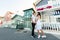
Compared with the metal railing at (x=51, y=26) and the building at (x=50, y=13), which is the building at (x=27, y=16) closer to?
the building at (x=50, y=13)

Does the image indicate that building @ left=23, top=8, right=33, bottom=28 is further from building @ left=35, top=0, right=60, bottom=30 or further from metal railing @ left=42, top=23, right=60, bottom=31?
metal railing @ left=42, top=23, right=60, bottom=31

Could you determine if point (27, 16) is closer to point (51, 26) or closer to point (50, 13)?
point (50, 13)

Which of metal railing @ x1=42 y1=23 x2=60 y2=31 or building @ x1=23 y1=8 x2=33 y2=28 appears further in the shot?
building @ x1=23 y1=8 x2=33 y2=28

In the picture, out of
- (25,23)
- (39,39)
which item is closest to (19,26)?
(25,23)

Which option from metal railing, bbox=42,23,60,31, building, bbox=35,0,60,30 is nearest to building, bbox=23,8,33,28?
building, bbox=35,0,60,30

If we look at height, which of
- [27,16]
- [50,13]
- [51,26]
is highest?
[50,13]

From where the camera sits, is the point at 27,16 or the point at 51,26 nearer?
the point at 51,26

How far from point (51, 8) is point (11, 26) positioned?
589 cm

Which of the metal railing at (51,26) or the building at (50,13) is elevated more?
the building at (50,13)

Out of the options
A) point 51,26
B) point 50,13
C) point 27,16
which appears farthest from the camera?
point 27,16

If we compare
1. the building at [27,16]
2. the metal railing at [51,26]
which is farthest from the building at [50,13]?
the building at [27,16]

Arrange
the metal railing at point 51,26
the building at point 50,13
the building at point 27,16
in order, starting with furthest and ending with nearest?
the building at point 27,16 → the building at point 50,13 → the metal railing at point 51,26

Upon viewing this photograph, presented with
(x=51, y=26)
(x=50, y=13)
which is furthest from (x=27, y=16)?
(x=51, y=26)

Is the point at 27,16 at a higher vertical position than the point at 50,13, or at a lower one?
lower
